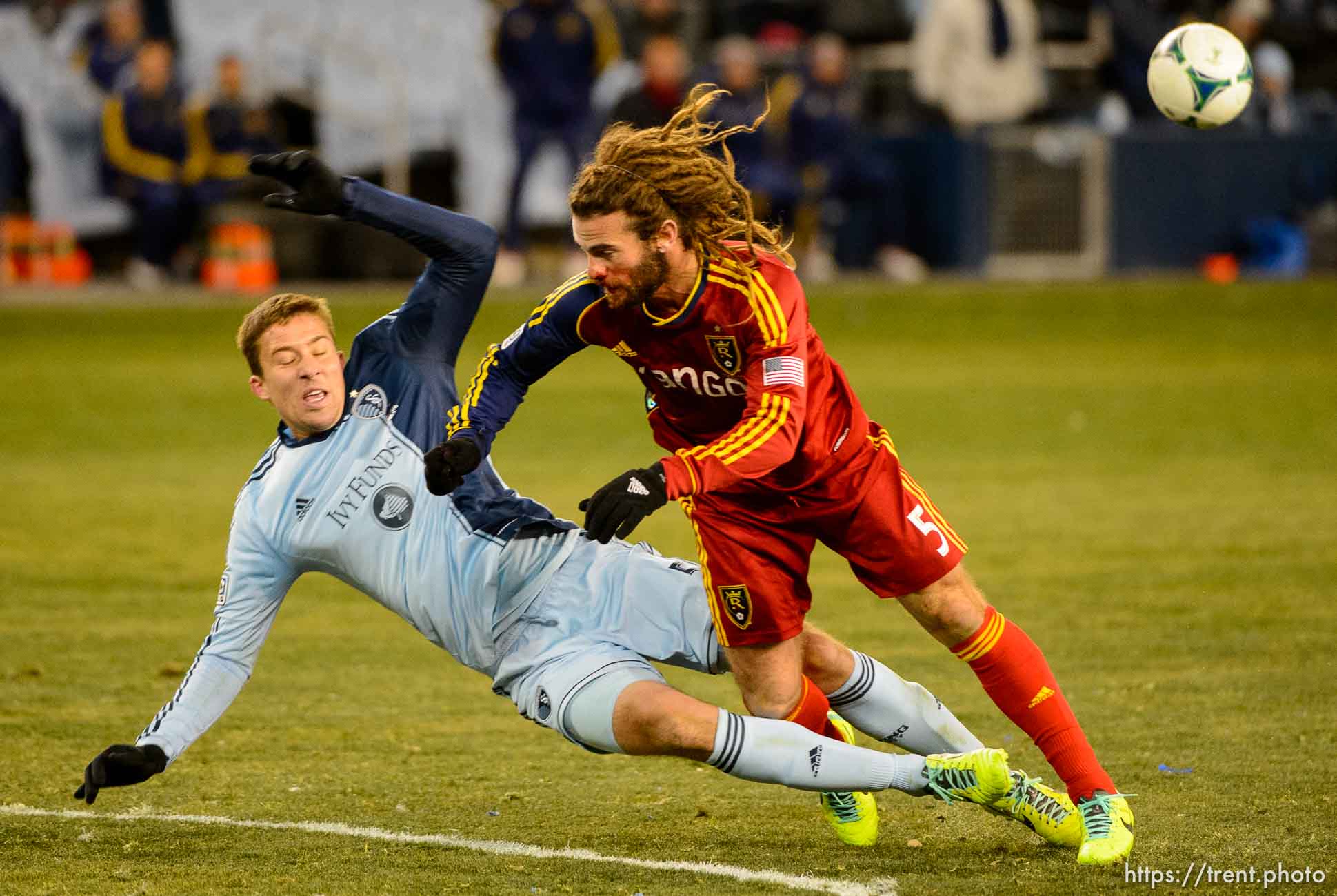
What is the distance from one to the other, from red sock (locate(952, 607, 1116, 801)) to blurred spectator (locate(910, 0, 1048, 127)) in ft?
57.5

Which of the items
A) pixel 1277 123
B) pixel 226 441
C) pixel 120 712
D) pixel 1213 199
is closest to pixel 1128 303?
pixel 1213 199

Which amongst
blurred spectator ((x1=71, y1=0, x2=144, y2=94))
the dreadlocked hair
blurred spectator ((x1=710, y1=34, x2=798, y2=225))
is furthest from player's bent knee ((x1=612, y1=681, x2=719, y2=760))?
blurred spectator ((x1=71, y1=0, x2=144, y2=94))

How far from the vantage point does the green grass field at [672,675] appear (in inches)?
197

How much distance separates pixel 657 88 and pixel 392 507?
50.6 feet

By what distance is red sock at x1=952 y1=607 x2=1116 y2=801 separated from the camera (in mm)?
5031

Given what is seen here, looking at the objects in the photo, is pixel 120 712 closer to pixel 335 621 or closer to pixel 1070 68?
pixel 335 621

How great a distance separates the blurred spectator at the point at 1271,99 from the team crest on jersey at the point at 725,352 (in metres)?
17.8

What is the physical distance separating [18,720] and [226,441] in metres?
6.80

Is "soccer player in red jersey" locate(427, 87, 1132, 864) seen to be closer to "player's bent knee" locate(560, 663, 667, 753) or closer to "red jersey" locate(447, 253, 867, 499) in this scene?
"red jersey" locate(447, 253, 867, 499)

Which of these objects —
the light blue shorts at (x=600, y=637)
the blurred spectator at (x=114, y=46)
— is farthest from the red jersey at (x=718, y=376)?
the blurred spectator at (x=114, y=46)

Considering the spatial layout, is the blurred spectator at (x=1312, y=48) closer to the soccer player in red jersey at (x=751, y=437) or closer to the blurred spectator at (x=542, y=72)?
the blurred spectator at (x=542, y=72)

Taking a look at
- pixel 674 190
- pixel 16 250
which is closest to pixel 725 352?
pixel 674 190

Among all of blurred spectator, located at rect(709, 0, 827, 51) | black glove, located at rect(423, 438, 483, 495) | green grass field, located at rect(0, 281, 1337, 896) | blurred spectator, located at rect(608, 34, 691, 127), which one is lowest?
green grass field, located at rect(0, 281, 1337, 896)

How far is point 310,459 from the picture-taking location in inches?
197
